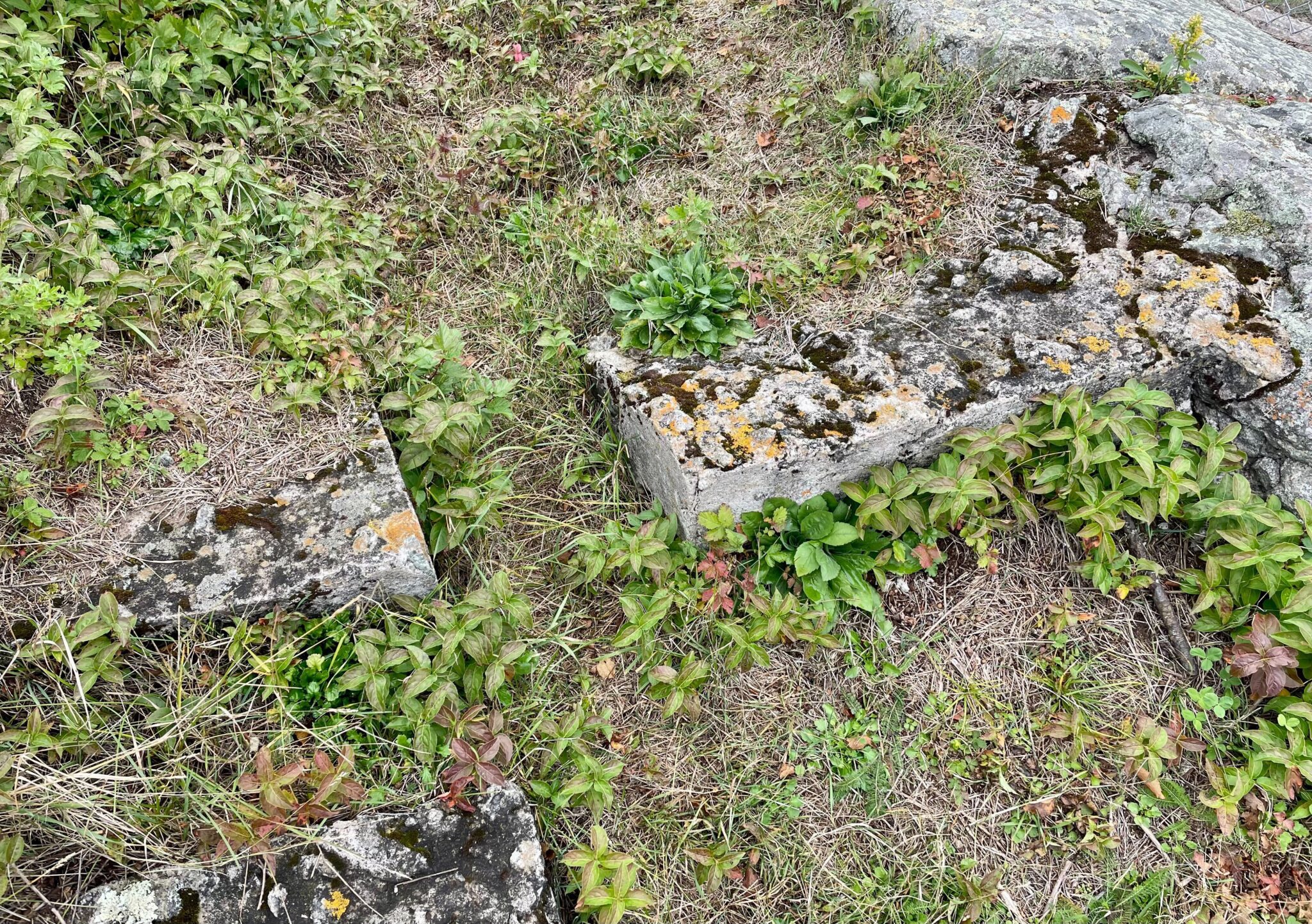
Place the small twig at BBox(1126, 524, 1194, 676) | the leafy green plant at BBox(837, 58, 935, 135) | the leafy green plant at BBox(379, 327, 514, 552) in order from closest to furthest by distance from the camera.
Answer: the small twig at BBox(1126, 524, 1194, 676), the leafy green plant at BBox(379, 327, 514, 552), the leafy green plant at BBox(837, 58, 935, 135)

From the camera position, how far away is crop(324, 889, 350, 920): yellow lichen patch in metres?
2.04

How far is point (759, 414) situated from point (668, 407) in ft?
1.09

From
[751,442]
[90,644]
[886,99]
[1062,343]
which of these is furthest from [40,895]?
[886,99]

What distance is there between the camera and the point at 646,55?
4102 mm

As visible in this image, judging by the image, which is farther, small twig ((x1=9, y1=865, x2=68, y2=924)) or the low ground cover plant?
the low ground cover plant

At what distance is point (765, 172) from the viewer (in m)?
3.76

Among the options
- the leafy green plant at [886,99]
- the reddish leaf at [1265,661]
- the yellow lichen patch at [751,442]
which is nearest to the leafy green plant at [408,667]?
the yellow lichen patch at [751,442]

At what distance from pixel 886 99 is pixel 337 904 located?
3.99m

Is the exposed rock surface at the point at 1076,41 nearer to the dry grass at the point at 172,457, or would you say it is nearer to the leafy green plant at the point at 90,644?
the dry grass at the point at 172,457

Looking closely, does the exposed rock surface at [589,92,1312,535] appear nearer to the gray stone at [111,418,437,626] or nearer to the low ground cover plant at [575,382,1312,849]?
the low ground cover plant at [575,382,1312,849]

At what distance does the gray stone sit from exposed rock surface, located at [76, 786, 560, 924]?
2.34 ft

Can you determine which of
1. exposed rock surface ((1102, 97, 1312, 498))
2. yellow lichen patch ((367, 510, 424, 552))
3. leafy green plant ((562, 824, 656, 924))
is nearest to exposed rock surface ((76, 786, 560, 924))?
leafy green plant ((562, 824, 656, 924))

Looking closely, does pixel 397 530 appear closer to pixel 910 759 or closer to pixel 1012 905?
pixel 910 759

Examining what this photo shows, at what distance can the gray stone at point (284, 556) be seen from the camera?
7.85ft
